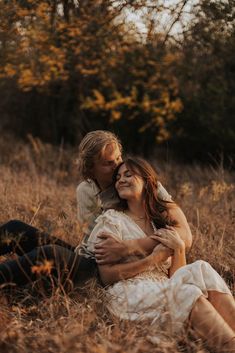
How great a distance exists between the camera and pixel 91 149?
4293 millimetres

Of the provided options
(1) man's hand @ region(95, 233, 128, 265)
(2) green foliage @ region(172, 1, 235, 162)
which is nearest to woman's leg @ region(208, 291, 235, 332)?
(1) man's hand @ region(95, 233, 128, 265)

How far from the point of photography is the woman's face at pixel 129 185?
3.89 m

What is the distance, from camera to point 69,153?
10125mm

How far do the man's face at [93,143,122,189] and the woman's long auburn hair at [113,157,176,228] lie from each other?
222 millimetres

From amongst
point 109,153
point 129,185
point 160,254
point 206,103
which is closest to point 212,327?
point 160,254

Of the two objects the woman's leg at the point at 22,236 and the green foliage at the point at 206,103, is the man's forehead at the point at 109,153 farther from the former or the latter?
the green foliage at the point at 206,103

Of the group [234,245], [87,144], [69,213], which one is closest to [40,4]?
[69,213]

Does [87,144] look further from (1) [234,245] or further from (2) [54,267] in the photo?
(1) [234,245]

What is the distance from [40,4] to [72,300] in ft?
11.4

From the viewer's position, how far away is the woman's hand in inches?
146

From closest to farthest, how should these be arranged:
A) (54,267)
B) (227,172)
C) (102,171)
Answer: (54,267) < (102,171) < (227,172)

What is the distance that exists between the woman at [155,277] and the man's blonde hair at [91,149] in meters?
0.31

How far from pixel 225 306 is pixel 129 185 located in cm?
90

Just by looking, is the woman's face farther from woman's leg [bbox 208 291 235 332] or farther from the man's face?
woman's leg [bbox 208 291 235 332]
